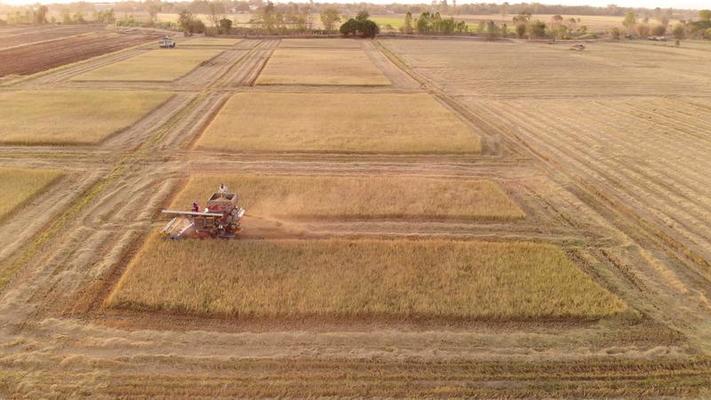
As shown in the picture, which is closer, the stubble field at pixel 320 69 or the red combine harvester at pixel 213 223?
the red combine harvester at pixel 213 223

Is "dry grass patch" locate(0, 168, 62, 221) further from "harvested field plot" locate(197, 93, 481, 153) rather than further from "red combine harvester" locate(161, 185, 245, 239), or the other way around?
"harvested field plot" locate(197, 93, 481, 153)

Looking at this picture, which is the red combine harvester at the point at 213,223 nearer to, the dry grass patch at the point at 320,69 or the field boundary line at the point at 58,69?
the dry grass patch at the point at 320,69

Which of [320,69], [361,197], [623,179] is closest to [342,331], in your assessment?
[361,197]

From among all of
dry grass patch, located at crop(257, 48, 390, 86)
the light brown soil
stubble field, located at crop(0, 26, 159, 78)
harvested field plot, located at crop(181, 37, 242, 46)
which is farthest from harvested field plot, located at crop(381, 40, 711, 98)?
stubble field, located at crop(0, 26, 159, 78)

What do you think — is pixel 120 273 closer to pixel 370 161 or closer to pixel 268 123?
pixel 370 161

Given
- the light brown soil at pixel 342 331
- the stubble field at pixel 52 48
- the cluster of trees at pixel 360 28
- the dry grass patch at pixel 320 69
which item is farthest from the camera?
the cluster of trees at pixel 360 28

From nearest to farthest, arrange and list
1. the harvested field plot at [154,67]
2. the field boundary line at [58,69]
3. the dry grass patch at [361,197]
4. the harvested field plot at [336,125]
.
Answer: the dry grass patch at [361,197] < the harvested field plot at [336,125] < the field boundary line at [58,69] < the harvested field plot at [154,67]

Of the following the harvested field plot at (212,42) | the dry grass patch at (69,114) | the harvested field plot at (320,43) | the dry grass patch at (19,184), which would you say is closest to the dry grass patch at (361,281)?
the dry grass patch at (19,184)
